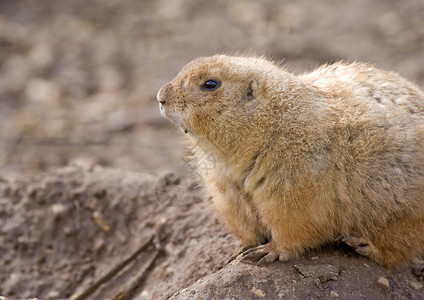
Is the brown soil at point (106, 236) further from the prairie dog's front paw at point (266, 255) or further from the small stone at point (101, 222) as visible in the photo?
the prairie dog's front paw at point (266, 255)

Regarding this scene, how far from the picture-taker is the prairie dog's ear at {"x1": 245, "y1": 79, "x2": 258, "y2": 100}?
4211mm

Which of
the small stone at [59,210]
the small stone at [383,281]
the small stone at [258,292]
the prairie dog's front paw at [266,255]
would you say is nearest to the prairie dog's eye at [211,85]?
the prairie dog's front paw at [266,255]

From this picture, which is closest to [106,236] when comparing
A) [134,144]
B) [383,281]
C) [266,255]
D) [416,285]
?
[266,255]

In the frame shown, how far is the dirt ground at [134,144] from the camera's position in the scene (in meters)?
4.26

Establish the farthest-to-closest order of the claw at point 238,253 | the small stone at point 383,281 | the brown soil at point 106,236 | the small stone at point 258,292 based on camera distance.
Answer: the brown soil at point 106,236, the claw at point 238,253, the small stone at point 383,281, the small stone at point 258,292

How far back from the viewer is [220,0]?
44.7 feet

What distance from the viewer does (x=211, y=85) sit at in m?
4.24

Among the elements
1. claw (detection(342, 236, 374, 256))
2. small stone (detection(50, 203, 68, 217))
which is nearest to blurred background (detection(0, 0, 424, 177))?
small stone (detection(50, 203, 68, 217))

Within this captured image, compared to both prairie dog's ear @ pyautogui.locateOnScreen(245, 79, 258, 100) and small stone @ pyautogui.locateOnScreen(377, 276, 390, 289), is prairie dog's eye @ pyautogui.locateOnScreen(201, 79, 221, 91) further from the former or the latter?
small stone @ pyautogui.locateOnScreen(377, 276, 390, 289)

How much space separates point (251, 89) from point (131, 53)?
7911 millimetres

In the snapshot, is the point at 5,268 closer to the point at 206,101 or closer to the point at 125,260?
the point at 125,260

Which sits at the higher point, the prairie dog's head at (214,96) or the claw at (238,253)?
the prairie dog's head at (214,96)

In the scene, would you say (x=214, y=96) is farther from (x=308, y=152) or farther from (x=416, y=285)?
(x=416, y=285)

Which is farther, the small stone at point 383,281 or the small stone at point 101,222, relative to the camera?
the small stone at point 101,222
